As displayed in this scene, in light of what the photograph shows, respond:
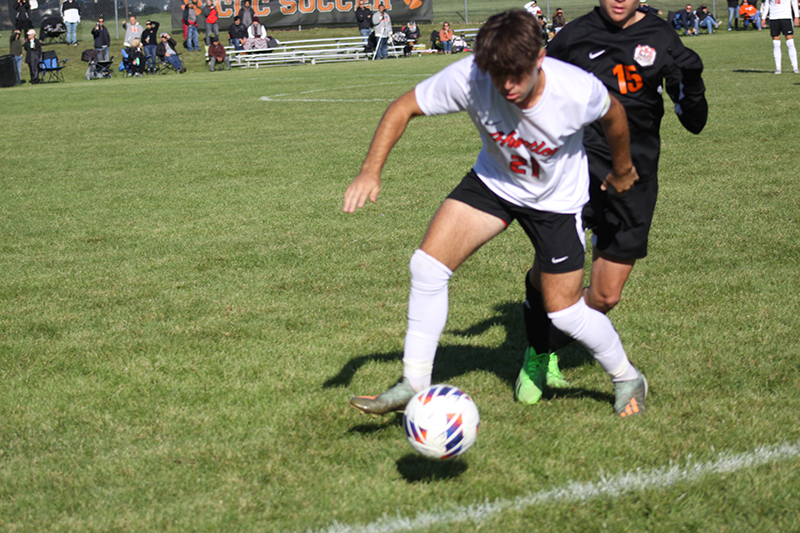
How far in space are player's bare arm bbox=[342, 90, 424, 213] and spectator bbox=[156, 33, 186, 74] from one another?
31916 mm

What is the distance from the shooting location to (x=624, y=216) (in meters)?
3.93

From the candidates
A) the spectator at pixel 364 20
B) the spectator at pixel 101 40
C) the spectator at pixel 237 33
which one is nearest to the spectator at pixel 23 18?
the spectator at pixel 101 40

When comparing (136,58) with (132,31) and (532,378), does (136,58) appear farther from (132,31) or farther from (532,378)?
(532,378)

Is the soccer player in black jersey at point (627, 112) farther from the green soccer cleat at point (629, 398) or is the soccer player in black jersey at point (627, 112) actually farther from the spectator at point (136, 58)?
the spectator at point (136, 58)

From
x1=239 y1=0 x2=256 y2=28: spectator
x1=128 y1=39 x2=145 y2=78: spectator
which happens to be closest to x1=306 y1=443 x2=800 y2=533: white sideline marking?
x1=128 y1=39 x2=145 y2=78: spectator

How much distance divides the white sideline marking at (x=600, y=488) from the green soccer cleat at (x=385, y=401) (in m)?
0.57

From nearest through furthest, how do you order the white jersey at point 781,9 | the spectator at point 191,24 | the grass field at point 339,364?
the grass field at point 339,364 < the white jersey at point 781,9 < the spectator at point 191,24

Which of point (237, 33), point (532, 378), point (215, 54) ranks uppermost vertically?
point (237, 33)

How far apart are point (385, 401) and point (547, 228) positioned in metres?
1.04

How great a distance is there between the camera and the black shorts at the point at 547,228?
336 cm

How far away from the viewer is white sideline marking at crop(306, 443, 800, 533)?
2855mm

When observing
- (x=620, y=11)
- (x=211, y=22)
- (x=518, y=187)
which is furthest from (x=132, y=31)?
(x=518, y=187)

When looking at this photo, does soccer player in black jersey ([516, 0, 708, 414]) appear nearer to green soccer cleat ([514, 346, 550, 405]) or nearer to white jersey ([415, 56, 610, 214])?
green soccer cleat ([514, 346, 550, 405])

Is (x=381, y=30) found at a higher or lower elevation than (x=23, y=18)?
lower
